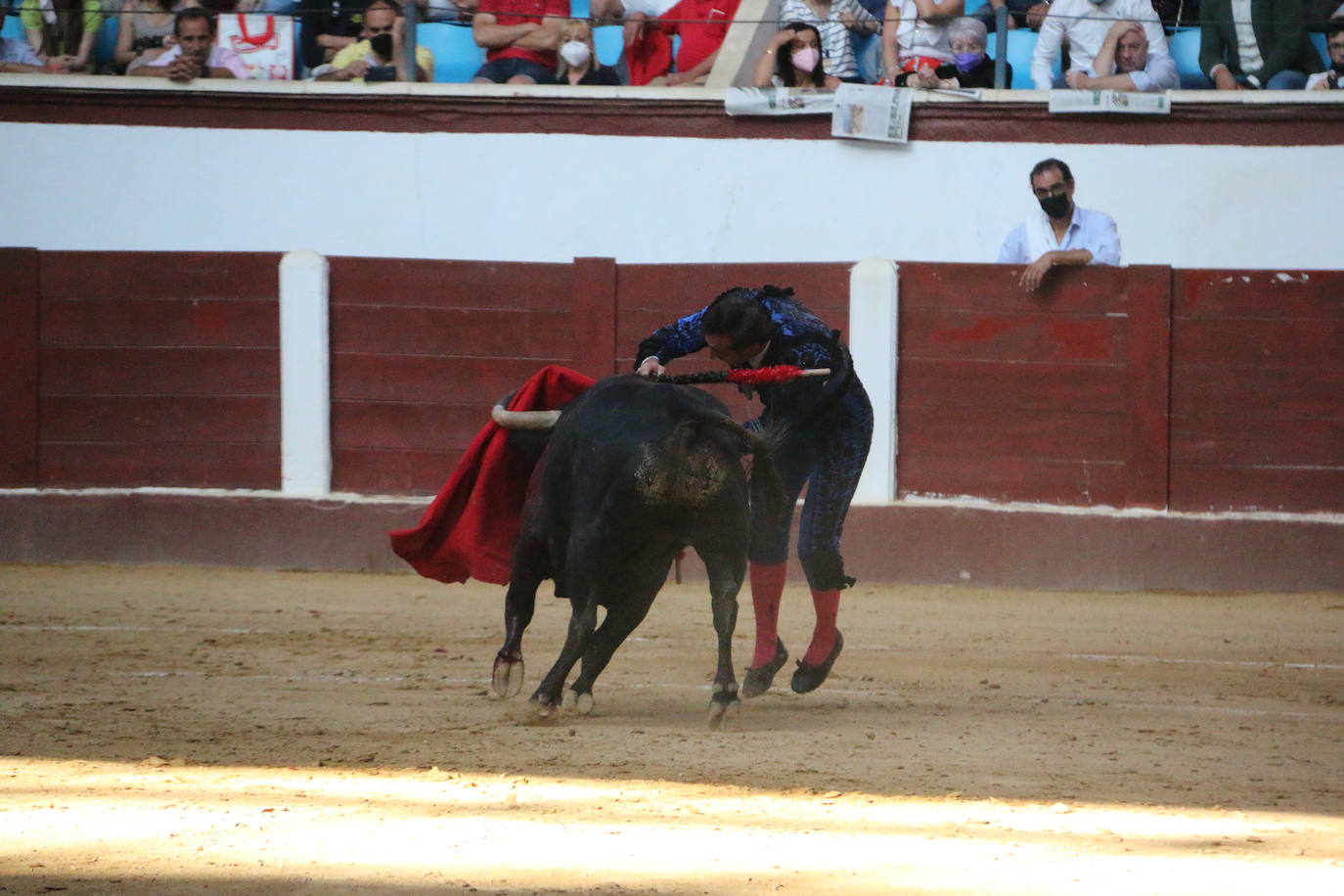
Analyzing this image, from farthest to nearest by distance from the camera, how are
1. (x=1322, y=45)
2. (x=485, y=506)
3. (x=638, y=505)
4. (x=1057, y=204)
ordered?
(x=1322, y=45), (x=1057, y=204), (x=485, y=506), (x=638, y=505)

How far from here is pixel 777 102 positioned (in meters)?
7.92

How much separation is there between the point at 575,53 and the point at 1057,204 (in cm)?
222

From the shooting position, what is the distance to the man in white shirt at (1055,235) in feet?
24.8

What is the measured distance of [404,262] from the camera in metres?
8.17

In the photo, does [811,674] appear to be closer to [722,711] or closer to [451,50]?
[722,711]

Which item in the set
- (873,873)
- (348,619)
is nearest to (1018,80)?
(348,619)

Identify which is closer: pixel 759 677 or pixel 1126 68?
pixel 759 677

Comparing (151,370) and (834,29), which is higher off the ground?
(834,29)

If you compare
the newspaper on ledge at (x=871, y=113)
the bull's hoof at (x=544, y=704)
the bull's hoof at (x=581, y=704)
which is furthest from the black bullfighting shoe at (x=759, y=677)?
the newspaper on ledge at (x=871, y=113)

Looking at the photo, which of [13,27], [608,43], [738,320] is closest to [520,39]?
[608,43]

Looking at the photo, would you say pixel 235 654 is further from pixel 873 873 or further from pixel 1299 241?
pixel 1299 241

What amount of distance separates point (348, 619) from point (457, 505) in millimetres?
1719

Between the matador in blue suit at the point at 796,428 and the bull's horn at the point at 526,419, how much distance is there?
0.28 m

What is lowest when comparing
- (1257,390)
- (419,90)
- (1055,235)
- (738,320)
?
(1257,390)
